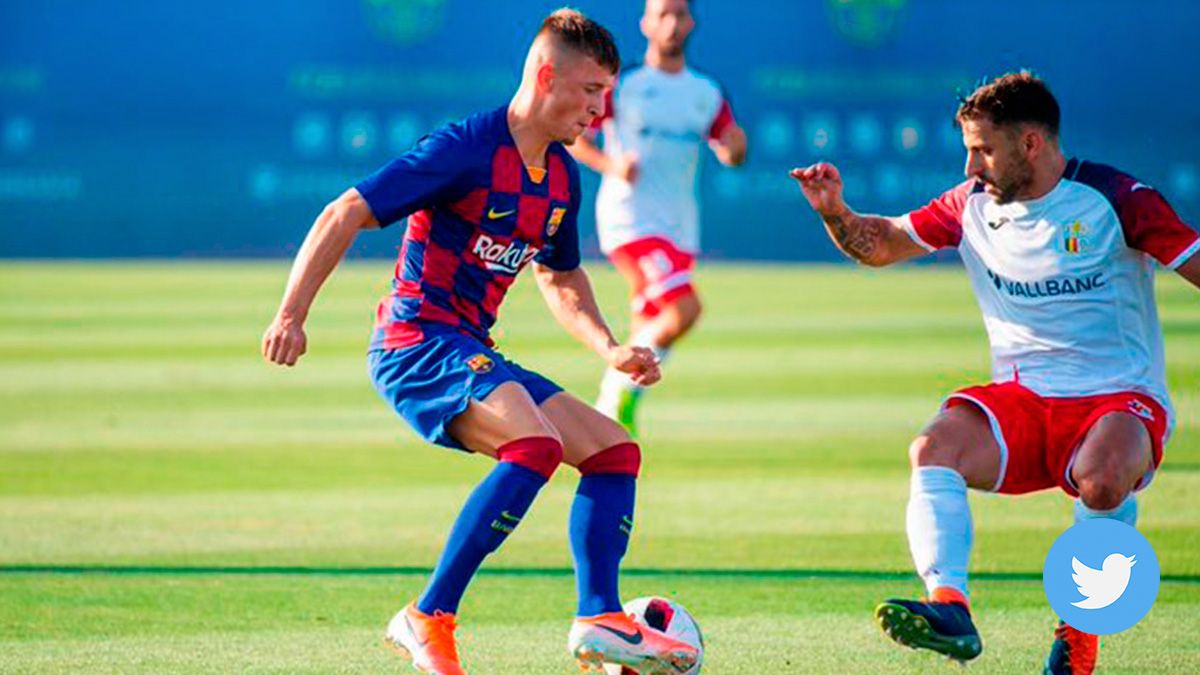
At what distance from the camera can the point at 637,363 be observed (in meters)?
6.43

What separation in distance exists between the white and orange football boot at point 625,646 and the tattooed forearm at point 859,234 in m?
1.46

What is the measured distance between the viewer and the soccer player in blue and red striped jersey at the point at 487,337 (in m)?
6.15

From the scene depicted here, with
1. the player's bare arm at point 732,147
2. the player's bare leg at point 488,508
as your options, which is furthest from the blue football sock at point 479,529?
the player's bare arm at point 732,147

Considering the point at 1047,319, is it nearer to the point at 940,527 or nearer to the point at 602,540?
the point at 940,527

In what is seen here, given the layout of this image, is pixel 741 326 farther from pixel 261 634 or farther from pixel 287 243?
pixel 261 634

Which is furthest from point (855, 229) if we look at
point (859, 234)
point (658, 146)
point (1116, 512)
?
point (658, 146)

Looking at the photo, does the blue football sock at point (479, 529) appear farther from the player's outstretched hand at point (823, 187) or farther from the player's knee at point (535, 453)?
the player's outstretched hand at point (823, 187)

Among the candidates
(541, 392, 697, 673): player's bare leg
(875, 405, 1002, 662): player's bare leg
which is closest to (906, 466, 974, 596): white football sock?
(875, 405, 1002, 662): player's bare leg

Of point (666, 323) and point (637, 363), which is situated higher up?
point (637, 363)

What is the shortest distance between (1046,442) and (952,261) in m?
29.1

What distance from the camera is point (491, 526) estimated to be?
243 inches

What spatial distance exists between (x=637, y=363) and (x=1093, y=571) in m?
1.49

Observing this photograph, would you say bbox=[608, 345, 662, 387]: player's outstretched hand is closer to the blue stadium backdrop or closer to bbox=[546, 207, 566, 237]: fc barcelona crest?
bbox=[546, 207, 566, 237]: fc barcelona crest

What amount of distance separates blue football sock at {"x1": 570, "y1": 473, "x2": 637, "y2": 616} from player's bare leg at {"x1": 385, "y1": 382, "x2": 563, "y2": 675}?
20 cm
